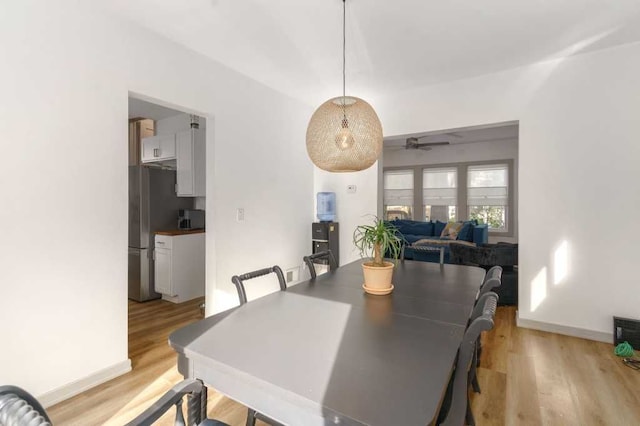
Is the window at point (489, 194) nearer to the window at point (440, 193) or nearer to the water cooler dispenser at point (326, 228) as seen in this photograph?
the window at point (440, 193)

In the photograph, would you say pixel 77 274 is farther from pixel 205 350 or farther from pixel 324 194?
pixel 324 194

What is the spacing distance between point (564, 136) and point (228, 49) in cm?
316

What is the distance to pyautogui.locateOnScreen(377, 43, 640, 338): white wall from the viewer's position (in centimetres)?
275

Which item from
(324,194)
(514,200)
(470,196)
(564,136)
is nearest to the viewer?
(564,136)

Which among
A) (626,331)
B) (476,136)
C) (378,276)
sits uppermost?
(476,136)

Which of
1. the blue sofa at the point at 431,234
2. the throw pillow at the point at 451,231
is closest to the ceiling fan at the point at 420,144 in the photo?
the blue sofa at the point at 431,234

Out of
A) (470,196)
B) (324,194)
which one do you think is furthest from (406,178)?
(324,194)

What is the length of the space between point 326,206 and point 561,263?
257cm

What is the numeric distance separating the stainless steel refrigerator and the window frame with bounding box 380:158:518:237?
566 cm

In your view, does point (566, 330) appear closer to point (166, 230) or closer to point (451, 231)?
point (451, 231)

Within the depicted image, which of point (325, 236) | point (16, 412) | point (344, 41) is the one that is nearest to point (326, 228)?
point (325, 236)

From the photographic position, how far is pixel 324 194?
166 inches

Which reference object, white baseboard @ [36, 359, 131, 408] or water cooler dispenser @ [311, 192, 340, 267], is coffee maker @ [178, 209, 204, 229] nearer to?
water cooler dispenser @ [311, 192, 340, 267]

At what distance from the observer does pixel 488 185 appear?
698cm
